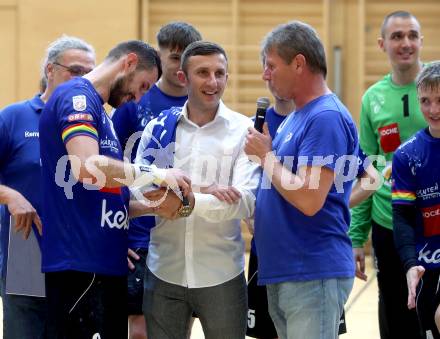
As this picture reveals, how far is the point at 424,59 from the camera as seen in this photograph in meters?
9.48

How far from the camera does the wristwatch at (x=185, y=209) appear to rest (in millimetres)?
3539

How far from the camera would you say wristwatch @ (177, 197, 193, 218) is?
354 cm

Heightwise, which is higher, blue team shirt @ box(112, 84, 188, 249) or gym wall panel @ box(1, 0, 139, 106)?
gym wall panel @ box(1, 0, 139, 106)

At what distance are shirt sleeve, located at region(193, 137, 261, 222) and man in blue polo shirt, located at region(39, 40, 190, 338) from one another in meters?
0.13

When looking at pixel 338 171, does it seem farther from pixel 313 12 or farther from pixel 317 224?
pixel 313 12

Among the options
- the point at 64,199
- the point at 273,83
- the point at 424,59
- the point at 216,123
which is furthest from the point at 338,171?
the point at 424,59

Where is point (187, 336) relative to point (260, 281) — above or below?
below

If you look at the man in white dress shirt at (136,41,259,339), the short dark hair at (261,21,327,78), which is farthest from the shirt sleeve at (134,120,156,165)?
the short dark hair at (261,21,327,78)

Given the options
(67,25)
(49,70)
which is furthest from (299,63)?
(67,25)

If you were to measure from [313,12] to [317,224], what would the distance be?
6.77m

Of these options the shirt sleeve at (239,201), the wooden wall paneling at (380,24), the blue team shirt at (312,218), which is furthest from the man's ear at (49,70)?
the wooden wall paneling at (380,24)

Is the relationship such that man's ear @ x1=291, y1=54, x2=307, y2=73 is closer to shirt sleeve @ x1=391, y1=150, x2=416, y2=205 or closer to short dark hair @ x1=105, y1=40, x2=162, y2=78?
short dark hair @ x1=105, y1=40, x2=162, y2=78

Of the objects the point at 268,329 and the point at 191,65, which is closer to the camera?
the point at 191,65

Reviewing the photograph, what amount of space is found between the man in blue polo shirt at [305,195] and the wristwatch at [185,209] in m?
0.33
